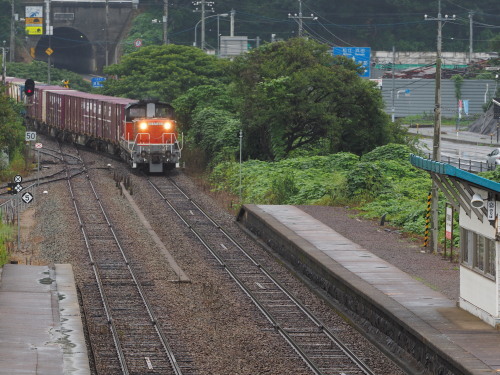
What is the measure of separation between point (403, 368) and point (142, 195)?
80.8ft

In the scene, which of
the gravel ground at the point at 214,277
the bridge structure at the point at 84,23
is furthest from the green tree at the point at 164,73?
the bridge structure at the point at 84,23

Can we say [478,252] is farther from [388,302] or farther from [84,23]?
[84,23]

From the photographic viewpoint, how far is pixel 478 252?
69.2 ft

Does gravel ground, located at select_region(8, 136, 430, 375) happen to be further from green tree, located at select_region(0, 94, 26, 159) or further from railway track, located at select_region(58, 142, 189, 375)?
green tree, located at select_region(0, 94, 26, 159)

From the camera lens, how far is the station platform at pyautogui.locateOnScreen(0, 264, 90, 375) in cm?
1834

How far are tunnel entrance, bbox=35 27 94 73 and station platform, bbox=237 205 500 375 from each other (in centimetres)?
9602

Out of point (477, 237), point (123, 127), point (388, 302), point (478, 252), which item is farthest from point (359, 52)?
point (478, 252)

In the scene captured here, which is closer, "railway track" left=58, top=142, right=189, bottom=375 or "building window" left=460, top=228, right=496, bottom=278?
"railway track" left=58, top=142, right=189, bottom=375

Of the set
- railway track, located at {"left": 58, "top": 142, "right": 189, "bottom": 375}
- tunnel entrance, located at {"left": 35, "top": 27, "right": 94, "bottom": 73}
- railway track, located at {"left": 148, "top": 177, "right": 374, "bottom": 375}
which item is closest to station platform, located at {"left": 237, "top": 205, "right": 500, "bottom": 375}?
railway track, located at {"left": 148, "top": 177, "right": 374, "bottom": 375}

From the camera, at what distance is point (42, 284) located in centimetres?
2570

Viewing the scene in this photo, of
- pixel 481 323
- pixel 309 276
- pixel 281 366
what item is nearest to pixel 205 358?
pixel 281 366

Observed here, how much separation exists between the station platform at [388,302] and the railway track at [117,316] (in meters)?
4.43

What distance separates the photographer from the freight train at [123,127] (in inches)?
1890

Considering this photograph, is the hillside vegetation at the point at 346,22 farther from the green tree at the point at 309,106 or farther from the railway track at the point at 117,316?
the railway track at the point at 117,316
